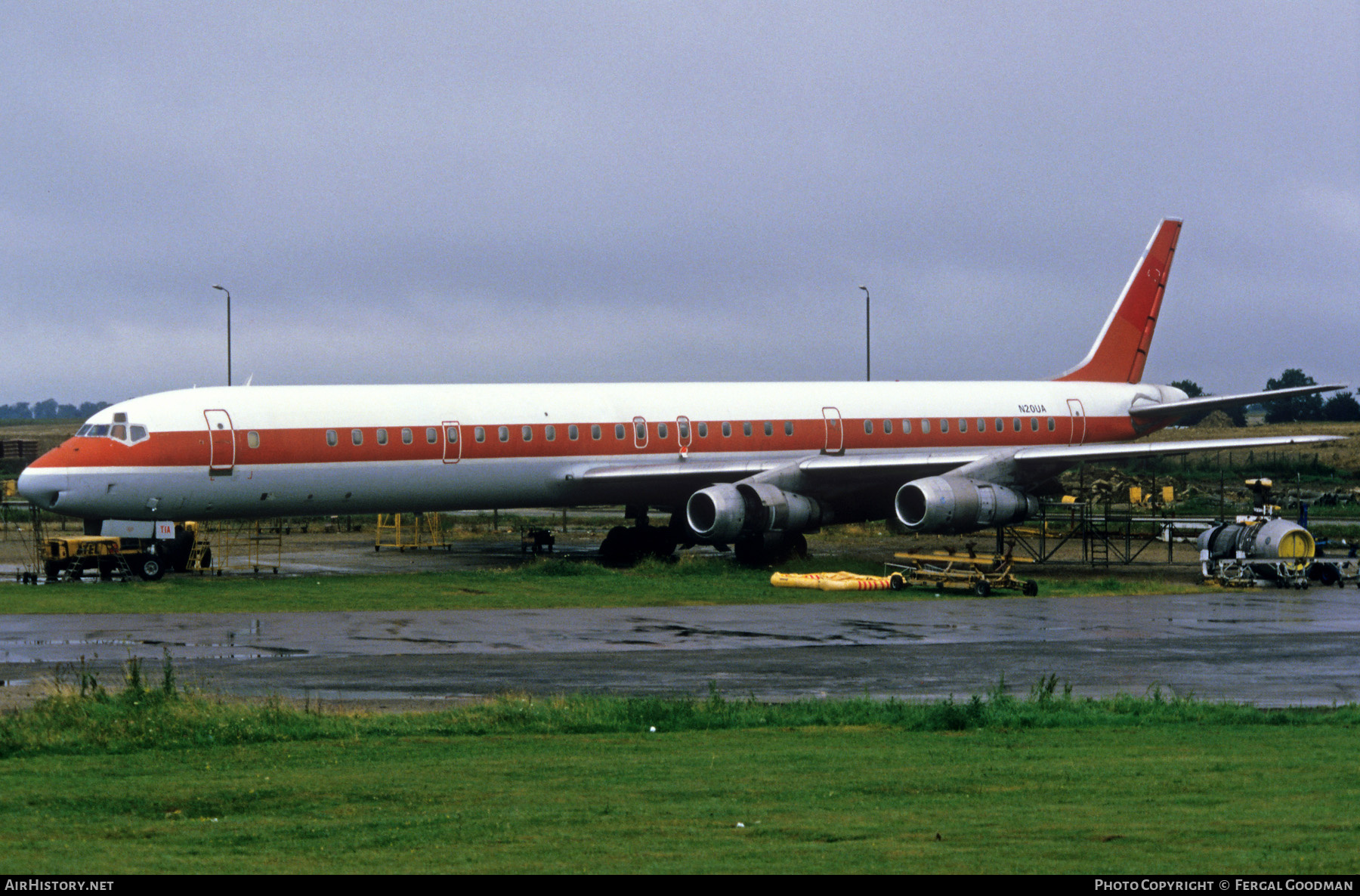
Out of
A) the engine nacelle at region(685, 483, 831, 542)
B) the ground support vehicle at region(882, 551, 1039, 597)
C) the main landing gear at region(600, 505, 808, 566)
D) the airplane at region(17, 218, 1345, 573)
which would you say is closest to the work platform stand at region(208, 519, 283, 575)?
the airplane at region(17, 218, 1345, 573)

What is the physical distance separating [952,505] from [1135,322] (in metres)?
16.4

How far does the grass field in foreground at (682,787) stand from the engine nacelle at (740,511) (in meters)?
18.9

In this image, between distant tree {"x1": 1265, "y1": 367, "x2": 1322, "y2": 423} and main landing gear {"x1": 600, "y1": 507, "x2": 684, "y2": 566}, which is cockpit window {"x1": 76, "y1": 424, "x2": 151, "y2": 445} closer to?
main landing gear {"x1": 600, "y1": 507, "x2": 684, "y2": 566}

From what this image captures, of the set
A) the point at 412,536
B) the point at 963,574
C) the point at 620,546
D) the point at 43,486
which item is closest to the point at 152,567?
the point at 43,486

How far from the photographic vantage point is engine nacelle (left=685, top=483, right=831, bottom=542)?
35.7 metres

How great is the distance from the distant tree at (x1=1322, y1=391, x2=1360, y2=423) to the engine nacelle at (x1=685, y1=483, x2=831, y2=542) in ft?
402

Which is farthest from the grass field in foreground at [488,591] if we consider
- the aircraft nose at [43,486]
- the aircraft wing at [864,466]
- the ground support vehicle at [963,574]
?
the aircraft wing at [864,466]

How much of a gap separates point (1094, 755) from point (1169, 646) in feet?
34.0

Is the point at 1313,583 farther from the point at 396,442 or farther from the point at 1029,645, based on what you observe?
the point at 396,442

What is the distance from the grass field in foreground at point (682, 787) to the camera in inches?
355

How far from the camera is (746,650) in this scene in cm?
2233

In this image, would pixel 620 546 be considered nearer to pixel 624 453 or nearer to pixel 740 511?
pixel 624 453

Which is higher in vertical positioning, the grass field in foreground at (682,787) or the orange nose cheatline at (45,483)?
the orange nose cheatline at (45,483)

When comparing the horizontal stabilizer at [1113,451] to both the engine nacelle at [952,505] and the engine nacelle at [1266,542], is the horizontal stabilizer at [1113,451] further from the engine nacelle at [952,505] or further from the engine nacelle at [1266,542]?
the engine nacelle at [1266,542]
